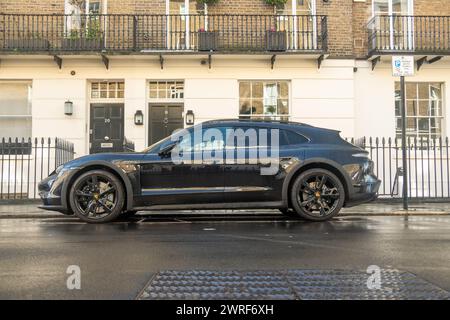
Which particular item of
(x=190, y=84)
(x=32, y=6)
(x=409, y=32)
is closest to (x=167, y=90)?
(x=190, y=84)

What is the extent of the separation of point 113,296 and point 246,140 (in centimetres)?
491

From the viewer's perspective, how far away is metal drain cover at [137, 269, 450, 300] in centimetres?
373

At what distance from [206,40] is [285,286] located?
38.9 feet

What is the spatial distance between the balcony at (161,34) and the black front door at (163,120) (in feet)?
5.74

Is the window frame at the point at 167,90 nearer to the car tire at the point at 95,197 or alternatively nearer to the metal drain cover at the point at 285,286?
the car tire at the point at 95,197

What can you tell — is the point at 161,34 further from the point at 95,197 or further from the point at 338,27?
the point at 95,197

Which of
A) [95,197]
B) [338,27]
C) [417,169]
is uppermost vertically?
[338,27]

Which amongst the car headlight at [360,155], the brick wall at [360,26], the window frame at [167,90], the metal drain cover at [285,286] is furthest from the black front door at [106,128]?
the metal drain cover at [285,286]

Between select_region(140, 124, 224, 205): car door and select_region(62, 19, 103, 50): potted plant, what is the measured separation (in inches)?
310

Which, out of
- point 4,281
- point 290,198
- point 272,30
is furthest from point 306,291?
point 272,30

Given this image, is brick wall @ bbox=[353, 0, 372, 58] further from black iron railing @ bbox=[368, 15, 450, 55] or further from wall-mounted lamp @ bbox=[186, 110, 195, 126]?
wall-mounted lamp @ bbox=[186, 110, 195, 126]

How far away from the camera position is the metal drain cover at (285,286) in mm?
3734

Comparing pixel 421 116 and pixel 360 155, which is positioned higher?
pixel 421 116

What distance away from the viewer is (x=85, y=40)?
14891 millimetres
